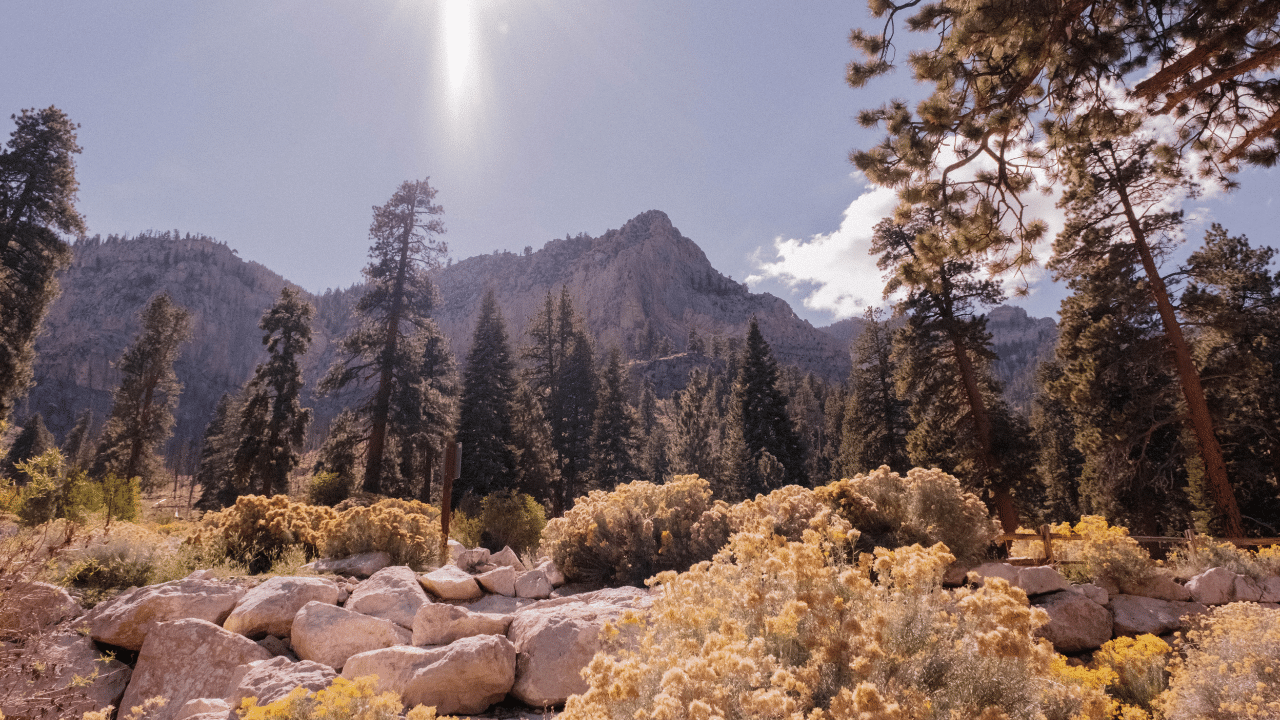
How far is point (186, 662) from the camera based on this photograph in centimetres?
436

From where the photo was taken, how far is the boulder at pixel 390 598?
5.58 metres

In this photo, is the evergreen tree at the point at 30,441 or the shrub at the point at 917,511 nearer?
the shrub at the point at 917,511

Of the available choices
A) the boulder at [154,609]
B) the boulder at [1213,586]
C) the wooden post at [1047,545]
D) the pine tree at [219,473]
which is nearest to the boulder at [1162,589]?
the boulder at [1213,586]

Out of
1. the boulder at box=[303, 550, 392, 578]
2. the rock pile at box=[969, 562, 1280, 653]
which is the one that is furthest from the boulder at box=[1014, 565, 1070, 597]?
the boulder at box=[303, 550, 392, 578]

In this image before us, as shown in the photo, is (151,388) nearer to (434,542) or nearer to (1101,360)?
(434,542)

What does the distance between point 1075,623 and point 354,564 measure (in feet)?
29.8

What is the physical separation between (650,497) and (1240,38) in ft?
23.5

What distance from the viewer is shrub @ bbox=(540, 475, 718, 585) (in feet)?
22.8

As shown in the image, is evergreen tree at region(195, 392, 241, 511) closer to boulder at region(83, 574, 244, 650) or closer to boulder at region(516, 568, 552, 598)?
boulder at region(83, 574, 244, 650)

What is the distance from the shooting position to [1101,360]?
1407 centimetres

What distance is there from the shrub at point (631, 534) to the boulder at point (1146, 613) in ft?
17.8

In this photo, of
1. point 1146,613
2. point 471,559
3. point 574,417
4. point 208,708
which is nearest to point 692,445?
point 574,417

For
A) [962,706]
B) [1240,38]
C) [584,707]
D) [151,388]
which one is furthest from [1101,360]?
[151,388]

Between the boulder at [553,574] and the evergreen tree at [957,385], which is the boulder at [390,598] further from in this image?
the evergreen tree at [957,385]
